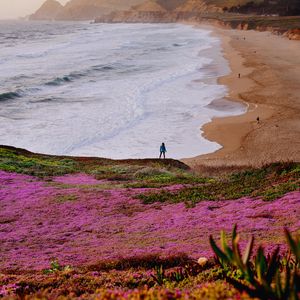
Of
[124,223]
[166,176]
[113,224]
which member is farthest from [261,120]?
[113,224]

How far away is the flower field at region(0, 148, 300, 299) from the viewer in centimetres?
Result: 823

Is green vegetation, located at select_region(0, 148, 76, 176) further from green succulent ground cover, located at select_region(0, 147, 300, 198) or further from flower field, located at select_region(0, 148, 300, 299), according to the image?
flower field, located at select_region(0, 148, 300, 299)

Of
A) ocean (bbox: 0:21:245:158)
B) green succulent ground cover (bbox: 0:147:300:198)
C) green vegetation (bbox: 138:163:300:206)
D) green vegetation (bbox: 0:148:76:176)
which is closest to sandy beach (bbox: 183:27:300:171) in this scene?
ocean (bbox: 0:21:245:158)

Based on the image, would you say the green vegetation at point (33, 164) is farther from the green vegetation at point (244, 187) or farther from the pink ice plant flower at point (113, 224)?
the green vegetation at point (244, 187)

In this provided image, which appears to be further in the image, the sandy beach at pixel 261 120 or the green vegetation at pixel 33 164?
the sandy beach at pixel 261 120

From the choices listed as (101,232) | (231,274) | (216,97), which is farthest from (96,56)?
(231,274)

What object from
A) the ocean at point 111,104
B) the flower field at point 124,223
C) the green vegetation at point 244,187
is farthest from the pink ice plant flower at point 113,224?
the ocean at point 111,104

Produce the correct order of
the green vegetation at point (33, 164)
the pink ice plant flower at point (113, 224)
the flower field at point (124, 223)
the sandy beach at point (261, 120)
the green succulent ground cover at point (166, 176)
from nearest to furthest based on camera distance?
the flower field at point (124, 223), the pink ice plant flower at point (113, 224), the green succulent ground cover at point (166, 176), the green vegetation at point (33, 164), the sandy beach at point (261, 120)

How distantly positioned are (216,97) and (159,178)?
90.7 ft

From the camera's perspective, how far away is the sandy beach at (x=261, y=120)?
28.6m

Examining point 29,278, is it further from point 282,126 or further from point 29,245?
point 282,126

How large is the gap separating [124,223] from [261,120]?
25.0 meters

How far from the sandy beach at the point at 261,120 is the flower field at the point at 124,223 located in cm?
800

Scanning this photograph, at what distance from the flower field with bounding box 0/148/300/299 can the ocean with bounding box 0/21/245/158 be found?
1032 centimetres
